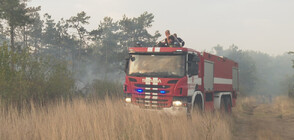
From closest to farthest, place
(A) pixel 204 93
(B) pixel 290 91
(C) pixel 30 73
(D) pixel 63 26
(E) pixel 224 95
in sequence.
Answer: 1. (A) pixel 204 93
2. (C) pixel 30 73
3. (E) pixel 224 95
4. (B) pixel 290 91
5. (D) pixel 63 26

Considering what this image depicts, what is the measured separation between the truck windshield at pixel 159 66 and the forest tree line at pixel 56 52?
A: 171 inches

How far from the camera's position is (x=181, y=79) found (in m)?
9.55

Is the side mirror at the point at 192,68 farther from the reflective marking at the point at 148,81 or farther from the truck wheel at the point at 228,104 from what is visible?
the truck wheel at the point at 228,104

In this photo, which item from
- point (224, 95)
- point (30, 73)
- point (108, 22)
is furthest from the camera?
point (108, 22)

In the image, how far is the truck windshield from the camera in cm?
970

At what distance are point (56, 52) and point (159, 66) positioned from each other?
5397 cm

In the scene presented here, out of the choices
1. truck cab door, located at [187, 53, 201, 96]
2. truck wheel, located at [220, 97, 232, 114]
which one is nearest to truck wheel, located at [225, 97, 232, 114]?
truck wheel, located at [220, 97, 232, 114]

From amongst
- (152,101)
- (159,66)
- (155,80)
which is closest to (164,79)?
(155,80)

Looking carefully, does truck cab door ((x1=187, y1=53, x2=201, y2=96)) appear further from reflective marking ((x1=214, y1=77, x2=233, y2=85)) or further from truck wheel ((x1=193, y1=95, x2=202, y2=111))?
reflective marking ((x1=214, y1=77, x2=233, y2=85))

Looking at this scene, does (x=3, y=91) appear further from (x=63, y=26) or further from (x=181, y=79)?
(x=63, y=26)

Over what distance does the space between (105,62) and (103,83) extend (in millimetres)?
35231

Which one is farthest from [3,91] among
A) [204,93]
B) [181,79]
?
[204,93]

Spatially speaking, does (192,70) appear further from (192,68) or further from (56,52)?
(56,52)

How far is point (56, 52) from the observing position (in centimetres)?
6016
